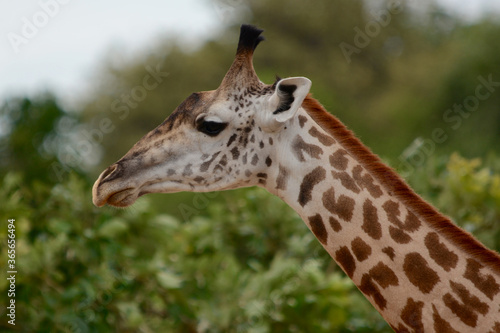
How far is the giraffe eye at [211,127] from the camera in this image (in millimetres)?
4262

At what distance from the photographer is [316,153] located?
166 inches

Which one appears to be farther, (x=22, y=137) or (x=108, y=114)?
(x=108, y=114)

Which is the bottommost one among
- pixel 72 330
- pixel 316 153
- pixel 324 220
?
pixel 72 330

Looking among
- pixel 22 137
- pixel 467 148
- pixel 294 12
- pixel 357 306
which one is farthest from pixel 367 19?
pixel 357 306

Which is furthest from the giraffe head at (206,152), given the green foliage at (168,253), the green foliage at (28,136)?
the green foliage at (28,136)

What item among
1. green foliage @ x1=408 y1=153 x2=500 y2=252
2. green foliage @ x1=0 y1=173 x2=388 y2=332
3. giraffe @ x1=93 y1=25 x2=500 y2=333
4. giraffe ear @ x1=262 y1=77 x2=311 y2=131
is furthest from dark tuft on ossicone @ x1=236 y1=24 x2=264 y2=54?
green foliage @ x1=408 y1=153 x2=500 y2=252

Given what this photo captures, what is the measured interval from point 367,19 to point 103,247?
3966 centimetres

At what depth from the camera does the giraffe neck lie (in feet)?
12.6

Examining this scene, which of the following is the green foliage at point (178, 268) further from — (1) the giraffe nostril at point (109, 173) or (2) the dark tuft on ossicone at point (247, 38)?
(2) the dark tuft on ossicone at point (247, 38)

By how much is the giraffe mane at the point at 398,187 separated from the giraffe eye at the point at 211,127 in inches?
22.1

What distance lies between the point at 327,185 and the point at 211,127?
0.80 m

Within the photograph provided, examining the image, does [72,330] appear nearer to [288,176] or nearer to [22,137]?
[288,176]

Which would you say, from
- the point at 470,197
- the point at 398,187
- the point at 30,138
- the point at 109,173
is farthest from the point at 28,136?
the point at 398,187

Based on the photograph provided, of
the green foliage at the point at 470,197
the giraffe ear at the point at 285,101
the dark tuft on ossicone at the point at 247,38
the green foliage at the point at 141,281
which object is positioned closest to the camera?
the giraffe ear at the point at 285,101
